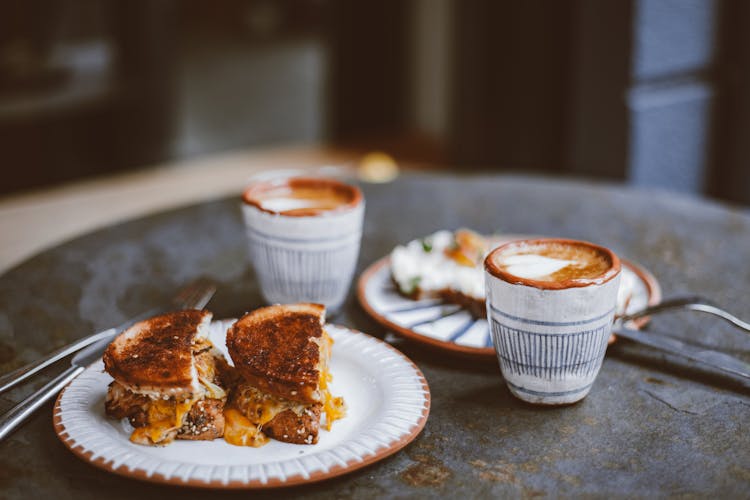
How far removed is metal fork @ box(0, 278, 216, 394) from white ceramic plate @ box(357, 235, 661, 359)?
0.22 metres

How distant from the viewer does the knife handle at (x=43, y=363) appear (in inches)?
37.0

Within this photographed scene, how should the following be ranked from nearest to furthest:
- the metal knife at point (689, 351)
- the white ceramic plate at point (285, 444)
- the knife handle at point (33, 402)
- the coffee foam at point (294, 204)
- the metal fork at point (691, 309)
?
the white ceramic plate at point (285, 444), the knife handle at point (33, 402), the metal knife at point (689, 351), the metal fork at point (691, 309), the coffee foam at point (294, 204)

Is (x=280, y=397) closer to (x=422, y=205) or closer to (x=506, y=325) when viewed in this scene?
(x=506, y=325)

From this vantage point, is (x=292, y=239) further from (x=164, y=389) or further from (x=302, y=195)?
(x=164, y=389)

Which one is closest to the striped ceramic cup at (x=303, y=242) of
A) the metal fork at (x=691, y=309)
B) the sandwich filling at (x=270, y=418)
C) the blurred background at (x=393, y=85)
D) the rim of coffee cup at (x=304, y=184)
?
the rim of coffee cup at (x=304, y=184)

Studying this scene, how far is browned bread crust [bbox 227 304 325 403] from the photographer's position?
2.73ft

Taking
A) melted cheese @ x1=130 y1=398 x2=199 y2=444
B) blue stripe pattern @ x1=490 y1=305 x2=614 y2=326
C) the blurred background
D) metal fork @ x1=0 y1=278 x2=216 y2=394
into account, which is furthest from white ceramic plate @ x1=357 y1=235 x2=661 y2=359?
the blurred background

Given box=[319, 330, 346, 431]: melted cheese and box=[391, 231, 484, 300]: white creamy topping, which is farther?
box=[391, 231, 484, 300]: white creamy topping

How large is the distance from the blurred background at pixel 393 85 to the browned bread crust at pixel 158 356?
2511mm

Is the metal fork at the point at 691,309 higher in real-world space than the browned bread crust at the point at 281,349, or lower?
lower

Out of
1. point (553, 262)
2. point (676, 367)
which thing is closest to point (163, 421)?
point (553, 262)

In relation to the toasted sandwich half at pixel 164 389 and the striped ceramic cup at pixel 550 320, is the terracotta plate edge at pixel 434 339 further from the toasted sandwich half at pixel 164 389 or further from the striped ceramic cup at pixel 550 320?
the toasted sandwich half at pixel 164 389

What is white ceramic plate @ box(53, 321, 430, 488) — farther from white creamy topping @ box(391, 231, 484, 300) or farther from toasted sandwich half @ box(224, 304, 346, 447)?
white creamy topping @ box(391, 231, 484, 300)

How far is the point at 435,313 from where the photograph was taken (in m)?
1.12
